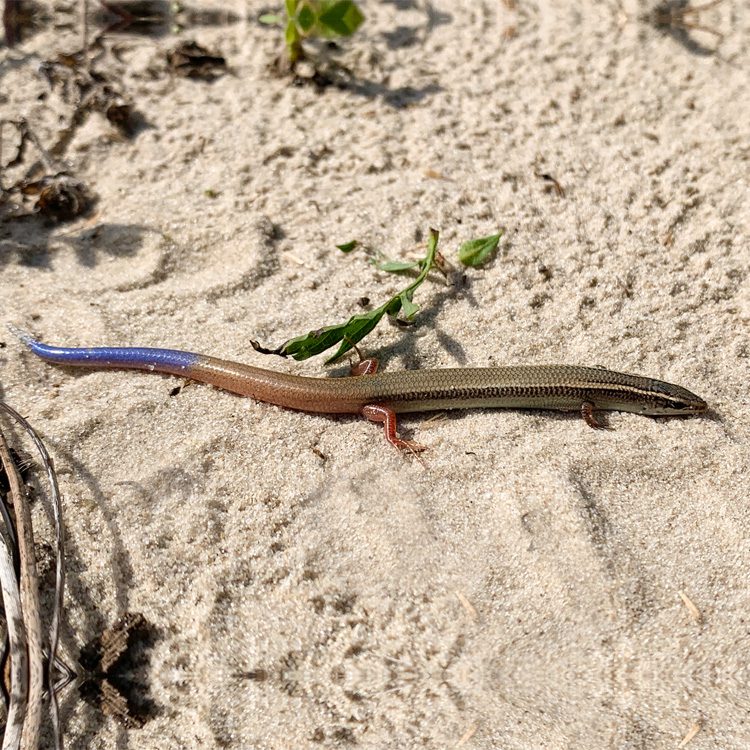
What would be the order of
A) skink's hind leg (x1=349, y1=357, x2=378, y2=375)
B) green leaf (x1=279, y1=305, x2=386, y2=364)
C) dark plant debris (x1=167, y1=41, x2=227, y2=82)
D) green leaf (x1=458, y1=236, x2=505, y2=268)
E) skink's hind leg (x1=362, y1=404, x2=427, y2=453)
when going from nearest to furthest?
skink's hind leg (x1=362, y1=404, x2=427, y2=453)
green leaf (x1=279, y1=305, x2=386, y2=364)
skink's hind leg (x1=349, y1=357, x2=378, y2=375)
green leaf (x1=458, y1=236, x2=505, y2=268)
dark plant debris (x1=167, y1=41, x2=227, y2=82)

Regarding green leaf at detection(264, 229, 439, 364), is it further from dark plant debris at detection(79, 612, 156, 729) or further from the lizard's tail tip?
dark plant debris at detection(79, 612, 156, 729)

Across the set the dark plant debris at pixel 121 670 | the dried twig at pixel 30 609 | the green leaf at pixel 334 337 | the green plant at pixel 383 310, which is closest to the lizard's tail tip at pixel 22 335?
the dried twig at pixel 30 609

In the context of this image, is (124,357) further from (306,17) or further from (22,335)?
(306,17)

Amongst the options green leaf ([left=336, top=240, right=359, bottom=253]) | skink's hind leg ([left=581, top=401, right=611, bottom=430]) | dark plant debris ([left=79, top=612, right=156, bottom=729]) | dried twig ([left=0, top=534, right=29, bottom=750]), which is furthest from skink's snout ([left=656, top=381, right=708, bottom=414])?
dried twig ([left=0, top=534, right=29, bottom=750])

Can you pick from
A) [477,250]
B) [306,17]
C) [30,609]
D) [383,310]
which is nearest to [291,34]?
[306,17]

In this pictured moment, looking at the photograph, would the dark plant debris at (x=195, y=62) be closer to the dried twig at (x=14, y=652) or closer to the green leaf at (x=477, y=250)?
the green leaf at (x=477, y=250)

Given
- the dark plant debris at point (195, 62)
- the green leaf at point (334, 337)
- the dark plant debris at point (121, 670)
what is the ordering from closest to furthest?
the dark plant debris at point (121, 670) < the green leaf at point (334, 337) < the dark plant debris at point (195, 62)
